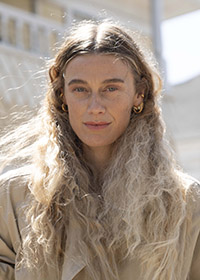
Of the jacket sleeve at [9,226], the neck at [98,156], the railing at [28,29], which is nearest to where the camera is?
the jacket sleeve at [9,226]

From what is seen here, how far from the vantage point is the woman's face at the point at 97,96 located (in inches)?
113

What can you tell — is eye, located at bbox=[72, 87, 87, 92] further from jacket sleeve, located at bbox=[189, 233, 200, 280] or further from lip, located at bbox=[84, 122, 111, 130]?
jacket sleeve, located at bbox=[189, 233, 200, 280]

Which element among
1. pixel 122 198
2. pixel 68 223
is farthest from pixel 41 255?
pixel 122 198

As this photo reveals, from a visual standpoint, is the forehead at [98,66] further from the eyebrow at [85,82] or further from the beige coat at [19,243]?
the beige coat at [19,243]

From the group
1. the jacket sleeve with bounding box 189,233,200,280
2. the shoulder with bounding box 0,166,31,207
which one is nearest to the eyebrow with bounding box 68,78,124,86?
the shoulder with bounding box 0,166,31,207

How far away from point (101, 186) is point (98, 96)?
37cm

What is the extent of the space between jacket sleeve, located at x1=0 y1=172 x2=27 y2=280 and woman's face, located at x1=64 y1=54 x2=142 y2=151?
1.15 feet

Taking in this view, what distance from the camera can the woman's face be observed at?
113 inches

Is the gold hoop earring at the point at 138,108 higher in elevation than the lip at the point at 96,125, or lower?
higher

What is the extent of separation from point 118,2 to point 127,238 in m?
12.9

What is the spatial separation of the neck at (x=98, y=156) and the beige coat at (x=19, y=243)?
26 cm

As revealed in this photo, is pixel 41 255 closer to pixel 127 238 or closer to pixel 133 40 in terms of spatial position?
pixel 127 238

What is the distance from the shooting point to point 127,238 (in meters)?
2.83

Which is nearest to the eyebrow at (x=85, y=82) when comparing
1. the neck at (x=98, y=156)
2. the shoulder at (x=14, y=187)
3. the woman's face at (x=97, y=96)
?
the woman's face at (x=97, y=96)
